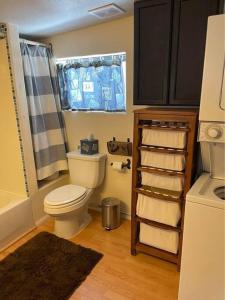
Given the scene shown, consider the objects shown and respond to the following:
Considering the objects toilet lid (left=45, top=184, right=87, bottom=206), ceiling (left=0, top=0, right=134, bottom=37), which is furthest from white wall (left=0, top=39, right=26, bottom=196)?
toilet lid (left=45, top=184, right=87, bottom=206)

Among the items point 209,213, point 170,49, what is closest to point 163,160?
point 209,213

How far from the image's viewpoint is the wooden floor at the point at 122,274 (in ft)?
5.43

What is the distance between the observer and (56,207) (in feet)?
6.78

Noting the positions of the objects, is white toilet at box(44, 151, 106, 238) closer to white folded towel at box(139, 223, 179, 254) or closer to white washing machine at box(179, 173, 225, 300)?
white folded towel at box(139, 223, 179, 254)

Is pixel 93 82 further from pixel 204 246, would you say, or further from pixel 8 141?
pixel 204 246

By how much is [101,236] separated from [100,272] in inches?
18.7

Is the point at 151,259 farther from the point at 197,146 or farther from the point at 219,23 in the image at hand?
the point at 219,23

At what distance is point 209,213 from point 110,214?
127cm

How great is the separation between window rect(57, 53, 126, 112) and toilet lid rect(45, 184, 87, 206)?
92 centimetres

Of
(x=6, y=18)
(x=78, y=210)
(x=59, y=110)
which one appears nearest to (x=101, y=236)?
(x=78, y=210)

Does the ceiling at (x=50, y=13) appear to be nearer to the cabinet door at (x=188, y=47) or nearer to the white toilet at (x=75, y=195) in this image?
the cabinet door at (x=188, y=47)

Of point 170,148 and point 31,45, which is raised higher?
point 31,45

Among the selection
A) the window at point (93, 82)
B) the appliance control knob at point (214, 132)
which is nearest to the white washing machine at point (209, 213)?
the appliance control knob at point (214, 132)

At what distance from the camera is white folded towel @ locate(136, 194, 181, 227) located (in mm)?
1758
